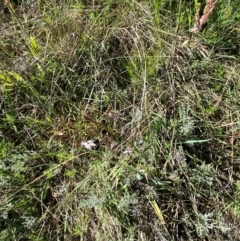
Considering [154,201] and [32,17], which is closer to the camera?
[154,201]

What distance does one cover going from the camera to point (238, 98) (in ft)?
6.86

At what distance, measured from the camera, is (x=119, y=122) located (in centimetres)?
206

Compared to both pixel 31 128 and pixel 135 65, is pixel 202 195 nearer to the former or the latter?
pixel 135 65

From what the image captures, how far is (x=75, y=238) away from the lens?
201 centimetres

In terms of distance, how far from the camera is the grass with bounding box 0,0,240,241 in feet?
6.51

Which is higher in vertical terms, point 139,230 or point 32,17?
point 32,17

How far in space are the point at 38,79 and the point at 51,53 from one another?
0.38 feet

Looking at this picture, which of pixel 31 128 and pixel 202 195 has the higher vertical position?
pixel 31 128

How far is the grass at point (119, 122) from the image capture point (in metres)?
1.98

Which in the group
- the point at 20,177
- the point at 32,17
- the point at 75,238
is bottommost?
the point at 75,238

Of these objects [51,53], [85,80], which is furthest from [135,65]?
[51,53]

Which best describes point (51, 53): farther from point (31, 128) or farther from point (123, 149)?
point (123, 149)

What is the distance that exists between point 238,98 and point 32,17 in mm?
898

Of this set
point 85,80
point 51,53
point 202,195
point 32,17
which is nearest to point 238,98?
point 202,195
